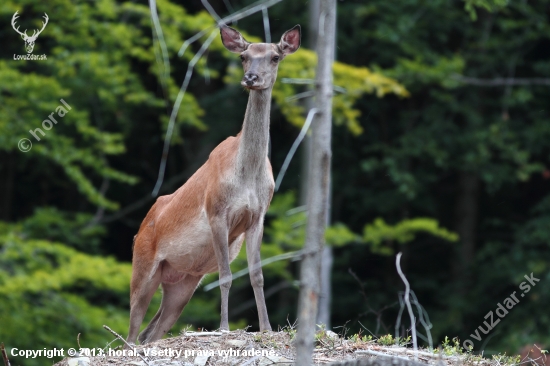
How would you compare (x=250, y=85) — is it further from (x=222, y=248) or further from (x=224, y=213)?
(x=222, y=248)

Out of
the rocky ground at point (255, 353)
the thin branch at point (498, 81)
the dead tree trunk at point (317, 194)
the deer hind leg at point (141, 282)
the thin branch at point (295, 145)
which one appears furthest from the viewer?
the thin branch at point (498, 81)

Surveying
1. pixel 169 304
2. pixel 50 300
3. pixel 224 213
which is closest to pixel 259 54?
pixel 224 213

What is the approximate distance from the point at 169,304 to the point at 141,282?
1.13ft

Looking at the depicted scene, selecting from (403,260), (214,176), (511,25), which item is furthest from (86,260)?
(511,25)

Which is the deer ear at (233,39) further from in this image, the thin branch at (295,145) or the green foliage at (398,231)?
the green foliage at (398,231)

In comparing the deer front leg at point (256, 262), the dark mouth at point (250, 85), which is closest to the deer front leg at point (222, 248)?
the deer front leg at point (256, 262)

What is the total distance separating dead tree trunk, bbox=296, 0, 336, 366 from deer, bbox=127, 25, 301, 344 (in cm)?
227

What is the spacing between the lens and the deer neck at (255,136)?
6.29m

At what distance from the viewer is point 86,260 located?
11.7m

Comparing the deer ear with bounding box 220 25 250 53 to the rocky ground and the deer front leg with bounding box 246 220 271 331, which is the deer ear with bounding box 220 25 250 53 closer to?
the deer front leg with bounding box 246 220 271 331

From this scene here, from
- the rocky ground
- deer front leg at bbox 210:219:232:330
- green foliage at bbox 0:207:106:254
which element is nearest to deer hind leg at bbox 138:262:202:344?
deer front leg at bbox 210:219:232:330

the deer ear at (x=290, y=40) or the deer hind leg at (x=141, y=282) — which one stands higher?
the deer ear at (x=290, y=40)

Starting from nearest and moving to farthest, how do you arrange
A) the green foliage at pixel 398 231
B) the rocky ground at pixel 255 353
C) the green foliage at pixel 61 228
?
the rocky ground at pixel 255 353 < the green foliage at pixel 61 228 < the green foliage at pixel 398 231

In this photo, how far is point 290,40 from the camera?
635 cm
